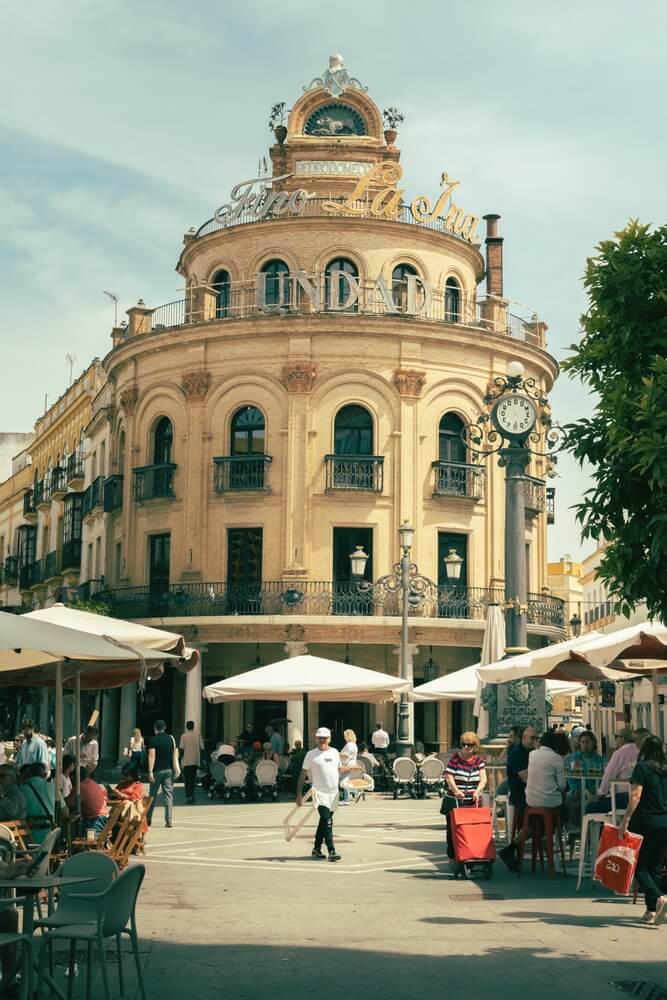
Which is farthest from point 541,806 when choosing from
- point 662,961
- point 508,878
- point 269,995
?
point 269,995

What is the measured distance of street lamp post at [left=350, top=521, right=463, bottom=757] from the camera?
31.4 metres

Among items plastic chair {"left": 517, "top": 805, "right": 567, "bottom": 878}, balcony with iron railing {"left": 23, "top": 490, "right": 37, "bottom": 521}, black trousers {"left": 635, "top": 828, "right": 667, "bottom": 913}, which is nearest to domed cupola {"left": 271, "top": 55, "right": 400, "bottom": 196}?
balcony with iron railing {"left": 23, "top": 490, "right": 37, "bottom": 521}

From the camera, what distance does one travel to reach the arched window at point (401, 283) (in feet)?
136

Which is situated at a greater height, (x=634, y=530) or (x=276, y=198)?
(x=276, y=198)

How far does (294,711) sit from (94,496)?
13.1m

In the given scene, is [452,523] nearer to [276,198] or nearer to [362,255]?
[362,255]

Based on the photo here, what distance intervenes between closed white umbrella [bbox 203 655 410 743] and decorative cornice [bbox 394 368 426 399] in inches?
644

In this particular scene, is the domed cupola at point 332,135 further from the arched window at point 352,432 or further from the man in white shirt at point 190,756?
the man in white shirt at point 190,756

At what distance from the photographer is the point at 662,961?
10.0 meters

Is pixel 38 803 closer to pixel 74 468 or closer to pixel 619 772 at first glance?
pixel 619 772

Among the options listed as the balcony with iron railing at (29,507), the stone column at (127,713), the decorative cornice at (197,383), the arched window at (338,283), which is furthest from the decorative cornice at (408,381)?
the balcony with iron railing at (29,507)

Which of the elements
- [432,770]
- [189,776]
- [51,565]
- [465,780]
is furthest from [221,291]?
[465,780]

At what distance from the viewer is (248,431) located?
41062 millimetres

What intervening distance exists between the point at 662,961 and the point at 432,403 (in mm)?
31707
